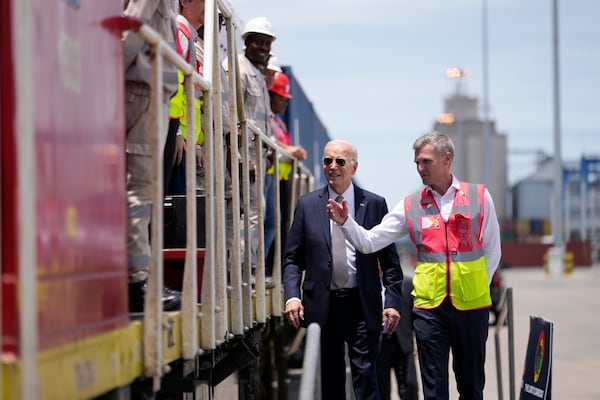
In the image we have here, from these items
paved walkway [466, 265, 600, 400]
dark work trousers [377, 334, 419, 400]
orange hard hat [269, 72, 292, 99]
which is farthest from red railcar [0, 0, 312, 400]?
paved walkway [466, 265, 600, 400]

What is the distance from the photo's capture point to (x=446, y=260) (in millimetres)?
7246

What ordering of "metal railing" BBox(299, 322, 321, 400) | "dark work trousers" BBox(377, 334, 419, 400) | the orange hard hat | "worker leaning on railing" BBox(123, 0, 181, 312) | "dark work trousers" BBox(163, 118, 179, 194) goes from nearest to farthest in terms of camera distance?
1. "metal railing" BBox(299, 322, 321, 400)
2. "worker leaning on railing" BBox(123, 0, 181, 312)
3. "dark work trousers" BBox(163, 118, 179, 194)
4. "dark work trousers" BBox(377, 334, 419, 400)
5. the orange hard hat

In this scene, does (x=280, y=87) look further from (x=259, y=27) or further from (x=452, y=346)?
(x=452, y=346)

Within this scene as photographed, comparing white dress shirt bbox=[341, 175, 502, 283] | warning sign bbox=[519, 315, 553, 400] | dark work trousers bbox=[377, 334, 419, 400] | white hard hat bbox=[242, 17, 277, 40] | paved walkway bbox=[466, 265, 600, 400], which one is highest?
white hard hat bbox=[242, 17, 277, 40]

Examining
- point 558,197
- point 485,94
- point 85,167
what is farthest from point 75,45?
point 485,94

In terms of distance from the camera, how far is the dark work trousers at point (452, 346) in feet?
23.6

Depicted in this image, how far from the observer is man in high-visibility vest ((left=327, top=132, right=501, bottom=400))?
7.20m

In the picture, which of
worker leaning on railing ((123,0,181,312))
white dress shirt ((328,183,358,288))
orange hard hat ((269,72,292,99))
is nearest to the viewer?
worker leaning on railing ((123,0,181,312))

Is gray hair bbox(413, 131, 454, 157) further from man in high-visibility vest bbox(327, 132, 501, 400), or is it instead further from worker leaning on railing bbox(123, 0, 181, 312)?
worker leaning on railing bbox(123, 0, 181, 312)

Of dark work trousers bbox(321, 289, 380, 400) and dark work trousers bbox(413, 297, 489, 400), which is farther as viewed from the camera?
dark work trousers bbox(321, 289, 380, 400)

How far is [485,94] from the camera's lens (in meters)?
68.5

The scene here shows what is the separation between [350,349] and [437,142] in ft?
4.77

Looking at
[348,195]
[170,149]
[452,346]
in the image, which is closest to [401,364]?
[348,195]

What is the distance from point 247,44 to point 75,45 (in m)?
5.69
